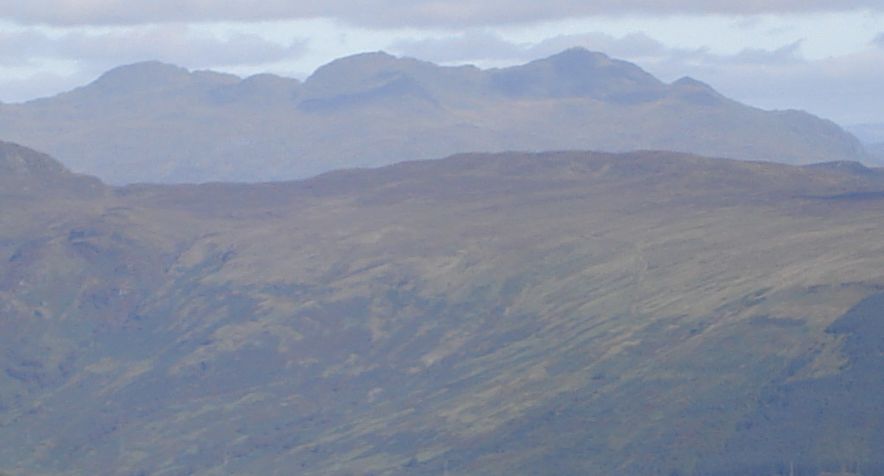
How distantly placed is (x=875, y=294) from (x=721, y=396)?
25.4m

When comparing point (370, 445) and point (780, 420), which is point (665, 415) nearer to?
point (780, 420)

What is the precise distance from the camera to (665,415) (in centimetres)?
17338

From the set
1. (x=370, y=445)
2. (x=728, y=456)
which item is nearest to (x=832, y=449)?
(x=728, y=456)

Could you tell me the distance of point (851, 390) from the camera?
546 feet

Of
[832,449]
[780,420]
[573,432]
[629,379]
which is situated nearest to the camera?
[832,449]

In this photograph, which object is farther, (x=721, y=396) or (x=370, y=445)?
(x=370, y=445)

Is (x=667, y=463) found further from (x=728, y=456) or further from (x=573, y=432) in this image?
(x=573, y=432)

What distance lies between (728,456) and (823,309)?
3531 centimetres

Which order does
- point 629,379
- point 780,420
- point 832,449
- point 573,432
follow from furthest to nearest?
point 629,379
point 573,432
point 780,420
point 832,449

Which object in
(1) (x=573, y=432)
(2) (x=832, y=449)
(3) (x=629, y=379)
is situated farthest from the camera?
(3) (x=629, y=379)

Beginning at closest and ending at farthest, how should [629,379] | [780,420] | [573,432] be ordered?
[780,420] → [573,432] → [629,379]

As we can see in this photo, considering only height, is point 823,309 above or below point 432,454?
above

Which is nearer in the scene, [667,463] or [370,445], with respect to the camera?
[667,463]

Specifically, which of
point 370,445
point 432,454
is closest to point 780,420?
point 432,454
